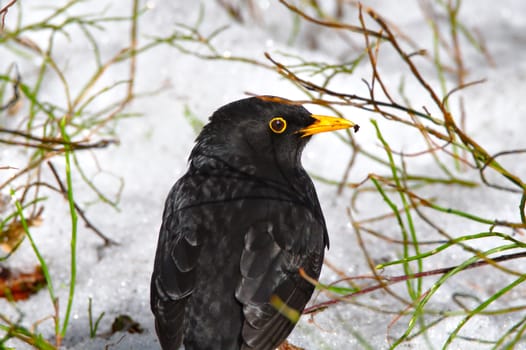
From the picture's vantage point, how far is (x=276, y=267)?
3.99 meters

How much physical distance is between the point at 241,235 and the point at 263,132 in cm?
85

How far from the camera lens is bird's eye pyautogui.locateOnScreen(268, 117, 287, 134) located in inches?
184

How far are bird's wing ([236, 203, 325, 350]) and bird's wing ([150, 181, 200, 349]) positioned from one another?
253mm

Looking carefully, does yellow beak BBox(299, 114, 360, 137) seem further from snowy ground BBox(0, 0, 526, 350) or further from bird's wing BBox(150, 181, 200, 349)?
snowy ground BBox(0, 0, 526, 350)

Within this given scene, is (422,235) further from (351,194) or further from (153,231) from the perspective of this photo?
(153,231)

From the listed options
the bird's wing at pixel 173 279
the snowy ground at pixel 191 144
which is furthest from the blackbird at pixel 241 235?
the snowy ground at pixel 191 144

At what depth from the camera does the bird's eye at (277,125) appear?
4.67m

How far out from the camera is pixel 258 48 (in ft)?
23.2

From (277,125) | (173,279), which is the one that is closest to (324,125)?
(277,125)

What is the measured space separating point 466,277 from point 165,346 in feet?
7.20

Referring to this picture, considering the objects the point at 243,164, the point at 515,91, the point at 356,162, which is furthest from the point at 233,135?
the point at 515,91

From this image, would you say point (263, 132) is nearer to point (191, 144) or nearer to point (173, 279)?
point (173, 279)

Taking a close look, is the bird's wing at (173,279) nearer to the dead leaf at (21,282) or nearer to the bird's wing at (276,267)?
the bird's wing at (276,267)

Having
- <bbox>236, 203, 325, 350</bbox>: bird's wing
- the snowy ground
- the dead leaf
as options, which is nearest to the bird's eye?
<bbox>236, 203, 325, 350</bbox>: bird's wing
